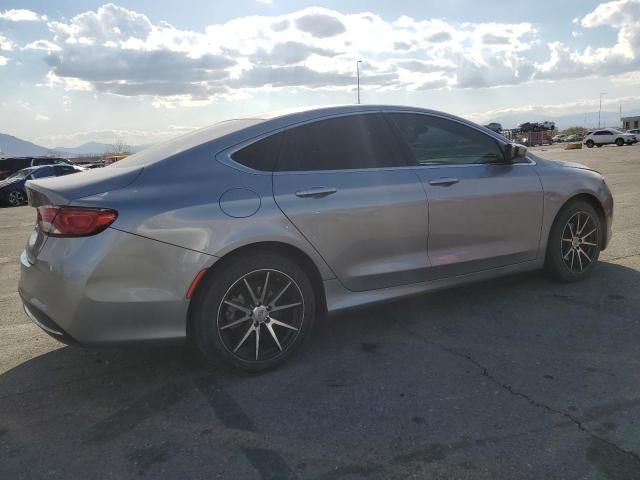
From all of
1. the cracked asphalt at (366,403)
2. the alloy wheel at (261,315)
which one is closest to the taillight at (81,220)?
the alloy wheel at (261,315)

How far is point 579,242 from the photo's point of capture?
16.4 ft

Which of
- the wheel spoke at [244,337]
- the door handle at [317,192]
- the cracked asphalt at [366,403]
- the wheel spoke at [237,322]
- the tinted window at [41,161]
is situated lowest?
the cracked asphalt at [366,403]

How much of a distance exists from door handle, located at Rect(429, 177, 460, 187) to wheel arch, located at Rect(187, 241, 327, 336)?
1.14 m

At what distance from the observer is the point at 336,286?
367cm

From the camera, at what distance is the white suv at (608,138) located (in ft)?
159

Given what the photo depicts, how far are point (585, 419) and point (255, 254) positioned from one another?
2007 mm

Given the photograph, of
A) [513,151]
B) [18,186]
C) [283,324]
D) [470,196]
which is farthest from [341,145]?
[18,186]

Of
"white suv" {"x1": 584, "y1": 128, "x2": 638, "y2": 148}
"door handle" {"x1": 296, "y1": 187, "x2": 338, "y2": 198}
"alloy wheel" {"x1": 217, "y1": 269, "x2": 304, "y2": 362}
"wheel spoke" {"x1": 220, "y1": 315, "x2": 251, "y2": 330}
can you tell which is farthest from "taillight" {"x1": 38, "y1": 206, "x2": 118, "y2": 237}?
"white suv" {"x1": 584, "y1": 128, "x2": 638, "y2": 148}

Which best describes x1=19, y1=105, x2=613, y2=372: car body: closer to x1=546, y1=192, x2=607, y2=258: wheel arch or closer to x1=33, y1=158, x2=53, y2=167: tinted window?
x1=546, y1=192, x2=607, y2=258: wheel arch

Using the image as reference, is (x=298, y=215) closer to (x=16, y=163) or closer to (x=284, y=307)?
(x=284, y=307)

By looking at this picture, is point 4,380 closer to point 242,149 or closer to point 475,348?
point 242,149

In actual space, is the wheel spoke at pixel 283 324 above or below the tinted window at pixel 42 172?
below

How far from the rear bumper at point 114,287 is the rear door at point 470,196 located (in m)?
1.81

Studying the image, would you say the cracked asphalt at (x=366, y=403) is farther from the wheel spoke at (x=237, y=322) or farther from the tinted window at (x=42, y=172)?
the tinted window at (x=42, y=172)
